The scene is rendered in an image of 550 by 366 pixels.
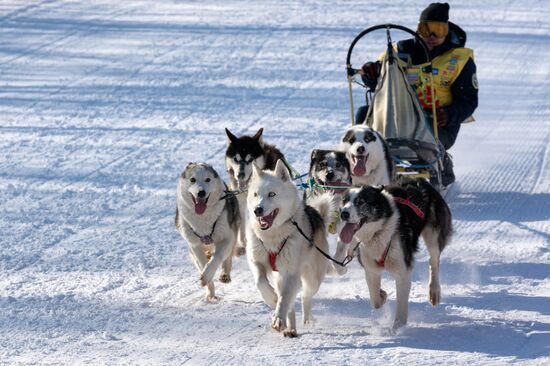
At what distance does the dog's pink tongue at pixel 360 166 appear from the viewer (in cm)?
667

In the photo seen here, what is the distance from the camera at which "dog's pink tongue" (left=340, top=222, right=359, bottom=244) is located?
527 centimetres

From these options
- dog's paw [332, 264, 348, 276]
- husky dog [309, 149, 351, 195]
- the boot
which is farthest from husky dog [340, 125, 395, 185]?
Answer: the boot

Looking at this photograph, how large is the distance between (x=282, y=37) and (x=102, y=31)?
118 inches

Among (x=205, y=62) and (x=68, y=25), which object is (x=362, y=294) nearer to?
(x=205, y=62)

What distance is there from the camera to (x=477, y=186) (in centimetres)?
869

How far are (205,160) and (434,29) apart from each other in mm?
2752

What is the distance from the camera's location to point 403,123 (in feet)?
24.9

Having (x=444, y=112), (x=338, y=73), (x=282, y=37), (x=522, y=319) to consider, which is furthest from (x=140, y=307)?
(x=282, y=37)

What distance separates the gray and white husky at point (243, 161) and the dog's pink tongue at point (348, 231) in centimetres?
147

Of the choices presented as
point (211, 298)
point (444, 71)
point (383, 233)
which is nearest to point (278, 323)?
point (383, 233)

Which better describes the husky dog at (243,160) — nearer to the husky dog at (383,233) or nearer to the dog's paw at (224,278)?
the dog's paw at (224,278)

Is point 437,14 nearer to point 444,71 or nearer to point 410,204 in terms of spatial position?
point 444,71

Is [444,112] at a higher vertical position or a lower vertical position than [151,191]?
higher

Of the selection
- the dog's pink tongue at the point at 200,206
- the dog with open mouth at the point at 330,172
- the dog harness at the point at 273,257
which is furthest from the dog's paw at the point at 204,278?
the dog with open mouth at the point at 330,172
